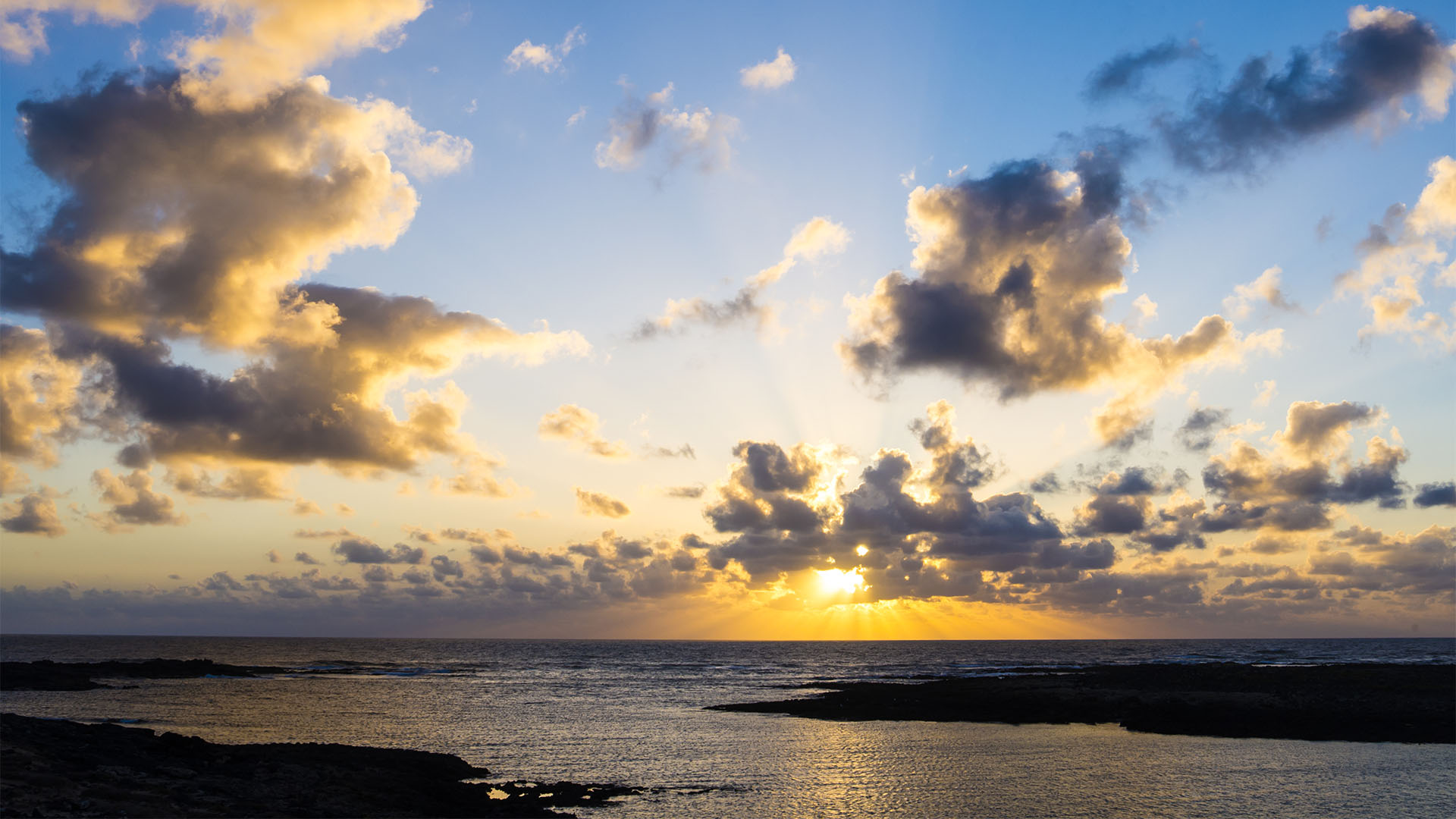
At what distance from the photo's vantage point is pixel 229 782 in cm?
3158

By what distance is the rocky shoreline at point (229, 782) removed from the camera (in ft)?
86.1

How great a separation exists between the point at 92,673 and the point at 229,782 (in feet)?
357

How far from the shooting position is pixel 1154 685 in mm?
86750

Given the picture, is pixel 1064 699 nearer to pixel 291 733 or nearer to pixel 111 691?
pixel 291 733

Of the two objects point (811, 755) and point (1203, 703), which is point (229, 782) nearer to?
point (811, 755)

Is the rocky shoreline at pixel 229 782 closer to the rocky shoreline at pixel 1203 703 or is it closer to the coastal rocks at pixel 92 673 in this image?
the rocky shoreline at pixel 1203 703

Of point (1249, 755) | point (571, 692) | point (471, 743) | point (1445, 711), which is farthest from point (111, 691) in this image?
point (1445, 711)

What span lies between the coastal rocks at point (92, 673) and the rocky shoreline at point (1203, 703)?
71403mm

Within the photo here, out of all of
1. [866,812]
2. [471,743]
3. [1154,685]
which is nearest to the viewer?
[866,812]

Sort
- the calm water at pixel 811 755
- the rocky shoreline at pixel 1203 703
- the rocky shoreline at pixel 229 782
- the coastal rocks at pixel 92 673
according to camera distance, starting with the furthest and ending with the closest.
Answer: the coastal rocks at pixel 92 673, the rocky shoreline at pixel 1203 703, the calm water at pixel 811 755, the rocky shoreline at pixel 229 782

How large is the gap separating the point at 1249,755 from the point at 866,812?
1105 inches

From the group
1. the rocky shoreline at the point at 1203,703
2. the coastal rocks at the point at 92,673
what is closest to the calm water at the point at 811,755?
the rocky shoreline at the point at 1203,703

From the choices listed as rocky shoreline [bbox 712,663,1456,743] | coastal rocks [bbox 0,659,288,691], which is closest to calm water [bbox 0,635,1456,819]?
rocky shoreline [bbox 712,663,1456,743]

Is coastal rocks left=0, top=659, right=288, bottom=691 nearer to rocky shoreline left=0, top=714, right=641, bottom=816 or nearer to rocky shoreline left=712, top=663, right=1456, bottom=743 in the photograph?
rocky shoreline left=0, top=714, right=641, bottom=816
